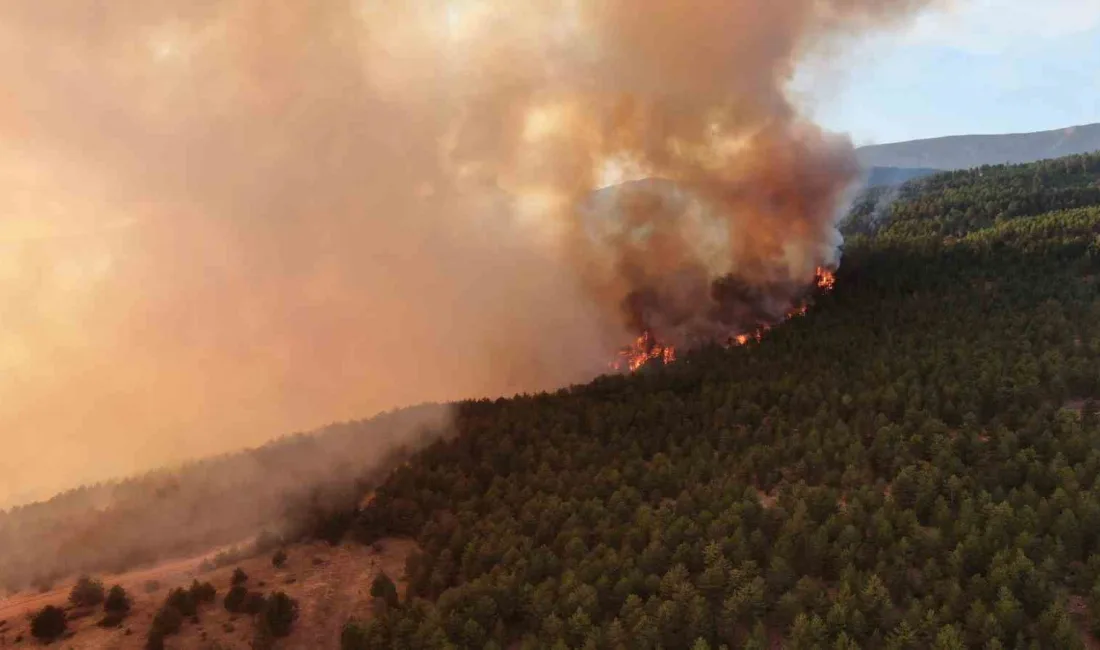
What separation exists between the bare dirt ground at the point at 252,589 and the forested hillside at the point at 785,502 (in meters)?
2.77

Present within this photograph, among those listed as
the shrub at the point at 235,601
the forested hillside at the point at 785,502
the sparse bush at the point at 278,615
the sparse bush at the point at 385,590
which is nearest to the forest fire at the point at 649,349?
the forested hillside at the point at 785,502

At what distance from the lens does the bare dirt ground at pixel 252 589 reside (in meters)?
34.7

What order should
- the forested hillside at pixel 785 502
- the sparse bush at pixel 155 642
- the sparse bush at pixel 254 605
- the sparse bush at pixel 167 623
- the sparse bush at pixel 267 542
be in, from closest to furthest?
the forested hillside at pixel 785 502
the sparse bush at pixel 155 642
the sparse bush at pixel 167 623
the sparse bush at pixel 254 605
the sparse bush at pixel 267 542

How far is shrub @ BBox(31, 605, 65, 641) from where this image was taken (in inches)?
1366

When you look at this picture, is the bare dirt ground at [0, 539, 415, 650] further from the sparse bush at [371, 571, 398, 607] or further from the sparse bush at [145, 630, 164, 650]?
the sparse bush at [371, 571, 398, 607]

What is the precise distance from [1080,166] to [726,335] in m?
163

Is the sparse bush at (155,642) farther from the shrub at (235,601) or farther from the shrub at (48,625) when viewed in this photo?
the shrub at (48,625)

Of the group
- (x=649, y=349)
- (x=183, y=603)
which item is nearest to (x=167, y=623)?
(x=183, y=603)

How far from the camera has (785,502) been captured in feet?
137

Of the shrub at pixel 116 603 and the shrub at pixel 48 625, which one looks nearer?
the shrub at pixel 48 625

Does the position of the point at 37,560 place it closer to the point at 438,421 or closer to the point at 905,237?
the point at 438,421

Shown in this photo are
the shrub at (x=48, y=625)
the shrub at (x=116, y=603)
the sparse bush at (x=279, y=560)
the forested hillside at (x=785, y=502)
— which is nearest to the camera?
the forested hillside at (x=785, y=502)

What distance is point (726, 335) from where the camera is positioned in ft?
301

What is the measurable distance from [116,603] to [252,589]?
618cm
